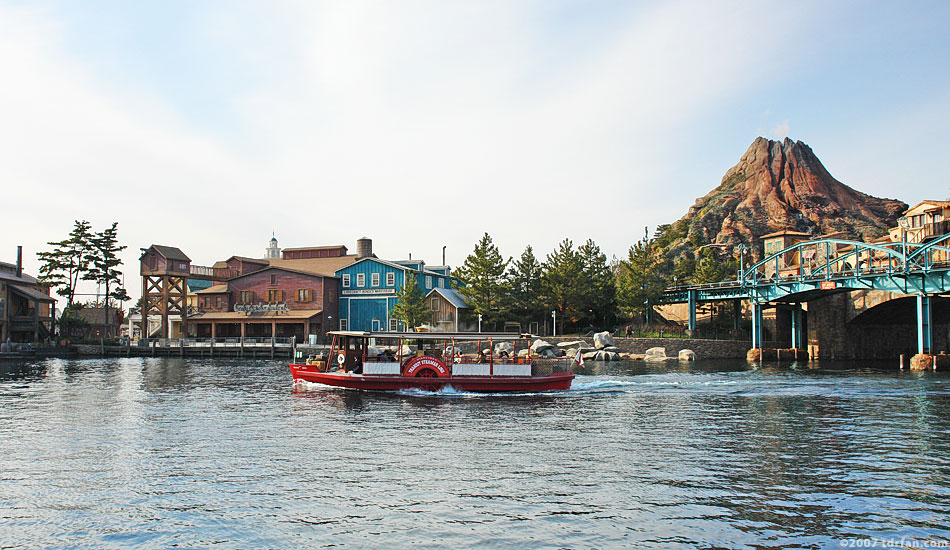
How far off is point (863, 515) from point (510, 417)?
13.2 metres

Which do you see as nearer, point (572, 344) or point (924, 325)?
point (924, 325)

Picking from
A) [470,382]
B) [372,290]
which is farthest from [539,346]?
[470,382]

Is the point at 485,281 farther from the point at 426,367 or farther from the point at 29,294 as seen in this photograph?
the point at 29,294

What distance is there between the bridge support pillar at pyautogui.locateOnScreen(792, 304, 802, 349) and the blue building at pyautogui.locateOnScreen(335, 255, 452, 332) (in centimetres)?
3630

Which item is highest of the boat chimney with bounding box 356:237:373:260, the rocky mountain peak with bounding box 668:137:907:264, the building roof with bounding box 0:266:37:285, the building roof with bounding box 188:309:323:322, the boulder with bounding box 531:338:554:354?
the rocky mountain peak with bounding box 668:137:907:264

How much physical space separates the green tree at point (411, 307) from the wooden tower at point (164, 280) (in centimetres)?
2475

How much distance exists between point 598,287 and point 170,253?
46583 millimetres

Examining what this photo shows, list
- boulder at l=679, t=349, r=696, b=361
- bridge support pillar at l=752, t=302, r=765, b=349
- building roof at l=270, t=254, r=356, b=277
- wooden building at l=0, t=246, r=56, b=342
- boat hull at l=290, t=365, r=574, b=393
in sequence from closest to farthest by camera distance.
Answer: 1. boat hull at l=290, t=365, r=574, b=393
2. boulder at l=679, t=349, r=696, b=361
3. bridge support pillar at l=752, t=302, r=765, b=349
4. wooden building at l=0, t=246, r=56, b=342
5. building roof at l=270, t=254, r=356, b=277

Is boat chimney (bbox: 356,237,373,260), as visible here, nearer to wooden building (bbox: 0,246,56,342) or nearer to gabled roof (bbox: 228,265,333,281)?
gabled roof (bbox: 228,265,333,281)

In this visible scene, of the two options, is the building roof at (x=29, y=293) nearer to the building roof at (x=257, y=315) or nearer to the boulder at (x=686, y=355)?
→ the building roof at (x=257, y=315)

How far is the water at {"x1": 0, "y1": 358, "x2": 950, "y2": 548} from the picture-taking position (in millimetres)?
11320

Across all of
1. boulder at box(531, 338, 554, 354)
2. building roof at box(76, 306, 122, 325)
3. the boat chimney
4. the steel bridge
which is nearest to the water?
the steel bridge

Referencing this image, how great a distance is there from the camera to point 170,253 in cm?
7256

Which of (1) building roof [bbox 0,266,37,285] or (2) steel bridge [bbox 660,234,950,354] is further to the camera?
(1) building roof [bbox 0,266,37,285]
